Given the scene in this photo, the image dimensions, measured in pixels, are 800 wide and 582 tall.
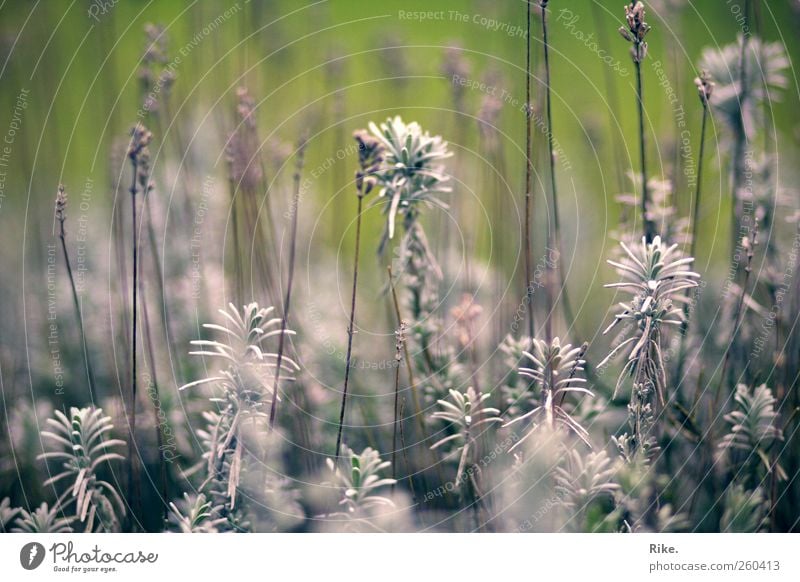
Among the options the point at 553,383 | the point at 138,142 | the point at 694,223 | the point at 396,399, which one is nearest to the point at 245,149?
the point at 138,142

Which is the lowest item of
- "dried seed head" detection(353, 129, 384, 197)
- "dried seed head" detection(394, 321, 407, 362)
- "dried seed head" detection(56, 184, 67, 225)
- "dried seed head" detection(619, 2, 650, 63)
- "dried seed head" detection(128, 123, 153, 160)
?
"dried seed head" detection(394, 321, 407, 362)

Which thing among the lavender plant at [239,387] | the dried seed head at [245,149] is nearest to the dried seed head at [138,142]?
the dried seed head at [245,149]

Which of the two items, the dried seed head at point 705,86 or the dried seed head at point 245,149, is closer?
the dried seed head at point 705,86

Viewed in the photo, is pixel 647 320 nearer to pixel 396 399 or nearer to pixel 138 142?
pixel 396 399

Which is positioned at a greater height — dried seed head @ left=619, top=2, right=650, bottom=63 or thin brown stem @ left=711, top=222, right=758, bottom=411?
dried seed head @ left=619, top=2, right=650, bottom=63

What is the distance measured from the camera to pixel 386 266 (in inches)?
36.1

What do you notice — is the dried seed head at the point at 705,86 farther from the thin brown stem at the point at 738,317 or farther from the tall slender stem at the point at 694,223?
the thin brown stem at the point at 738,317

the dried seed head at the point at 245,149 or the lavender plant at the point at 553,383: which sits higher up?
the dried seed head at the point at 245,149

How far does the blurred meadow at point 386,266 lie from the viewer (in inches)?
33.6

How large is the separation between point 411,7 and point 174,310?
0.51m

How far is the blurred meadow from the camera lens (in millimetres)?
854

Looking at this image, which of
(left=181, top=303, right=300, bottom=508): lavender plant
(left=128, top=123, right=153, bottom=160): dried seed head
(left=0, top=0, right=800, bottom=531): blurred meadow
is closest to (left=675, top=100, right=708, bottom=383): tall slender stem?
(left=0, top=0, right=800, bottom=531): blurred meadow

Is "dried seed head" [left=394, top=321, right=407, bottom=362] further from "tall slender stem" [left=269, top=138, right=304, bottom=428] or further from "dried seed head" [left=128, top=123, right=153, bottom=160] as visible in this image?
"dried seed head" [left=128, top=123, right=153, bottom=160]

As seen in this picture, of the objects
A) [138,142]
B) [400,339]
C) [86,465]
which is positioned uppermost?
[138,142]
